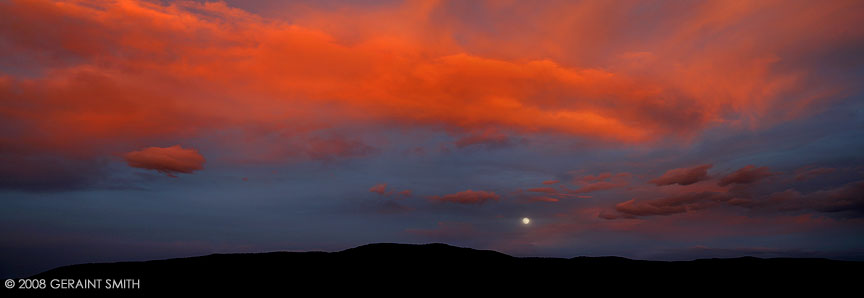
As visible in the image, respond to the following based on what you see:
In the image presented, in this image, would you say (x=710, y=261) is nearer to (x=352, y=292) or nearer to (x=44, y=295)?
(x=352, y=292)

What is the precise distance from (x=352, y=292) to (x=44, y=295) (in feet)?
136

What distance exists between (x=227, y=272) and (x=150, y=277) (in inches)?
450

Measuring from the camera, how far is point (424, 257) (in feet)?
320

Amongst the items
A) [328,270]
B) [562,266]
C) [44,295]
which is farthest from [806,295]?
[44,295]

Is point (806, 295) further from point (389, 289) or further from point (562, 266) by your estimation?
point (389, 289)

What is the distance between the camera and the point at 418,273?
87.4 m

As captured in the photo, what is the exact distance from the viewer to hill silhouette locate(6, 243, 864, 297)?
77.7 metres

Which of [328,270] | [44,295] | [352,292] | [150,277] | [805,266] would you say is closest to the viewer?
[44,295]

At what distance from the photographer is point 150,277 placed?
264 ft

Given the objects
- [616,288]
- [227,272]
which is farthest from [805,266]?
[227,272]

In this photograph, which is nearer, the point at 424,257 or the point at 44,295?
the point at 44,295

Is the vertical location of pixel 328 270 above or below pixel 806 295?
above

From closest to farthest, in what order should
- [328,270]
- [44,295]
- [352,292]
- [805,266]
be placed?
[44,295] → [352,292] → [328,270] → [805,266]

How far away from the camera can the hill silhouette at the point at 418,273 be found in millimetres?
77694
